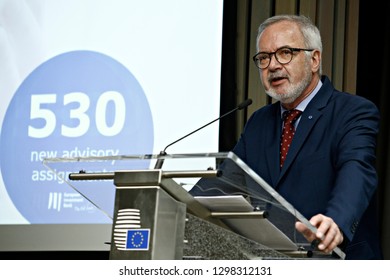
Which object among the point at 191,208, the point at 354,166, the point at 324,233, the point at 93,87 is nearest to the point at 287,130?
Result: the point at 354,166

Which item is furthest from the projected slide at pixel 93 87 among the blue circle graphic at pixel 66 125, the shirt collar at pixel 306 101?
the shirt collar at pixel 306 101

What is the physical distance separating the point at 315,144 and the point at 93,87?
1.75 m

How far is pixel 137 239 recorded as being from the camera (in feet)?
5.93

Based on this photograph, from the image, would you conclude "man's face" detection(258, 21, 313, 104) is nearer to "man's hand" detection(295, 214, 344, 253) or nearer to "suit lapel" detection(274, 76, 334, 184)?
"suit lapel" detection(274, 76, 334, 184)

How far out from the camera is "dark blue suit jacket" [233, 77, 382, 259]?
2.38 metres

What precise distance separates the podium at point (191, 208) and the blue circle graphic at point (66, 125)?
1.86m

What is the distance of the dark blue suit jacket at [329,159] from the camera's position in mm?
2379

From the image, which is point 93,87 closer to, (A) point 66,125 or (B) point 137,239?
(A) point 66,125

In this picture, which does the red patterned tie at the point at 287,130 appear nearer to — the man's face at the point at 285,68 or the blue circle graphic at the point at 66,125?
the man's face at the point at 285,68

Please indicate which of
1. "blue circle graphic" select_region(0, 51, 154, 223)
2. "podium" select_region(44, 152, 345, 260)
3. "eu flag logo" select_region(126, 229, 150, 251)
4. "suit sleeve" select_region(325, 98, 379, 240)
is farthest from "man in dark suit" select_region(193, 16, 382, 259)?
"blue circle graphic" select_region(0, 51, 154, 223)

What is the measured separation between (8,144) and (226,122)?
3.92 feet
